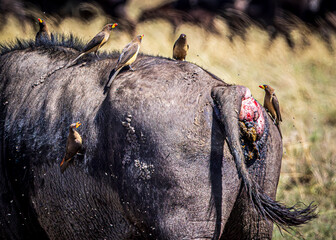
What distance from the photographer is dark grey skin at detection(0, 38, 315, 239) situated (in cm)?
231

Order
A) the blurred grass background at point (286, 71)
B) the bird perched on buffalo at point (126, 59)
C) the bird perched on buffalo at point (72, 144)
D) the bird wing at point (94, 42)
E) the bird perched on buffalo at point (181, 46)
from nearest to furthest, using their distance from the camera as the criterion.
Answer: the bird perched on buffalo at point (72, 144) < the bird perched on buffalo at point (126, 59) < the bird wing at point (94, 42) < the bird perched on buffalo at point (181, 46) < the blurred grass background at point (286, 71)

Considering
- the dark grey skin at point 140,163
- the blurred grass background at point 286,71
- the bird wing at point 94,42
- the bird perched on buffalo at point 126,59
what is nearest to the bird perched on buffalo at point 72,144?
the dark grey skin at point 140,163

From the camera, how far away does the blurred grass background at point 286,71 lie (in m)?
6.08

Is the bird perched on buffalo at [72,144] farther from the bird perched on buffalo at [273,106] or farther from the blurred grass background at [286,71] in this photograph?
the blurred grass background at [286,71]

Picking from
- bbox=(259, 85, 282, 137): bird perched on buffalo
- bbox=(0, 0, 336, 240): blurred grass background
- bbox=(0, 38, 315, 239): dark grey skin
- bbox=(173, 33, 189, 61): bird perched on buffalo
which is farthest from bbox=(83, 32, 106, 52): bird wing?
bbox=(0, 0, 336, 240): blurred grass background

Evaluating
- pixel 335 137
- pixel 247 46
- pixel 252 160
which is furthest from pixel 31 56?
pixel 247 46

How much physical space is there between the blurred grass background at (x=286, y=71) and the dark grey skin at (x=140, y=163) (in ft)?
10.9

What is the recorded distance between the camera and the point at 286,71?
377 inches

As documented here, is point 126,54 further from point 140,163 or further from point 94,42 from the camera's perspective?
point 140,163

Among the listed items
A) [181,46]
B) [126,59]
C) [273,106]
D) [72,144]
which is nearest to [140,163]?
[72,144]

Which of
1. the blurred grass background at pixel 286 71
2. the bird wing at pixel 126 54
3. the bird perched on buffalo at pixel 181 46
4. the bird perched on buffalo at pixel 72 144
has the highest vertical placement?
the bird wing at pixel 126 54

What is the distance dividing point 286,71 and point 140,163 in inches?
313

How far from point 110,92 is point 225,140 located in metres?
0.78

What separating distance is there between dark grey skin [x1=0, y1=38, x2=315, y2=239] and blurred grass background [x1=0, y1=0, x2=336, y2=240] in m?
3.32
